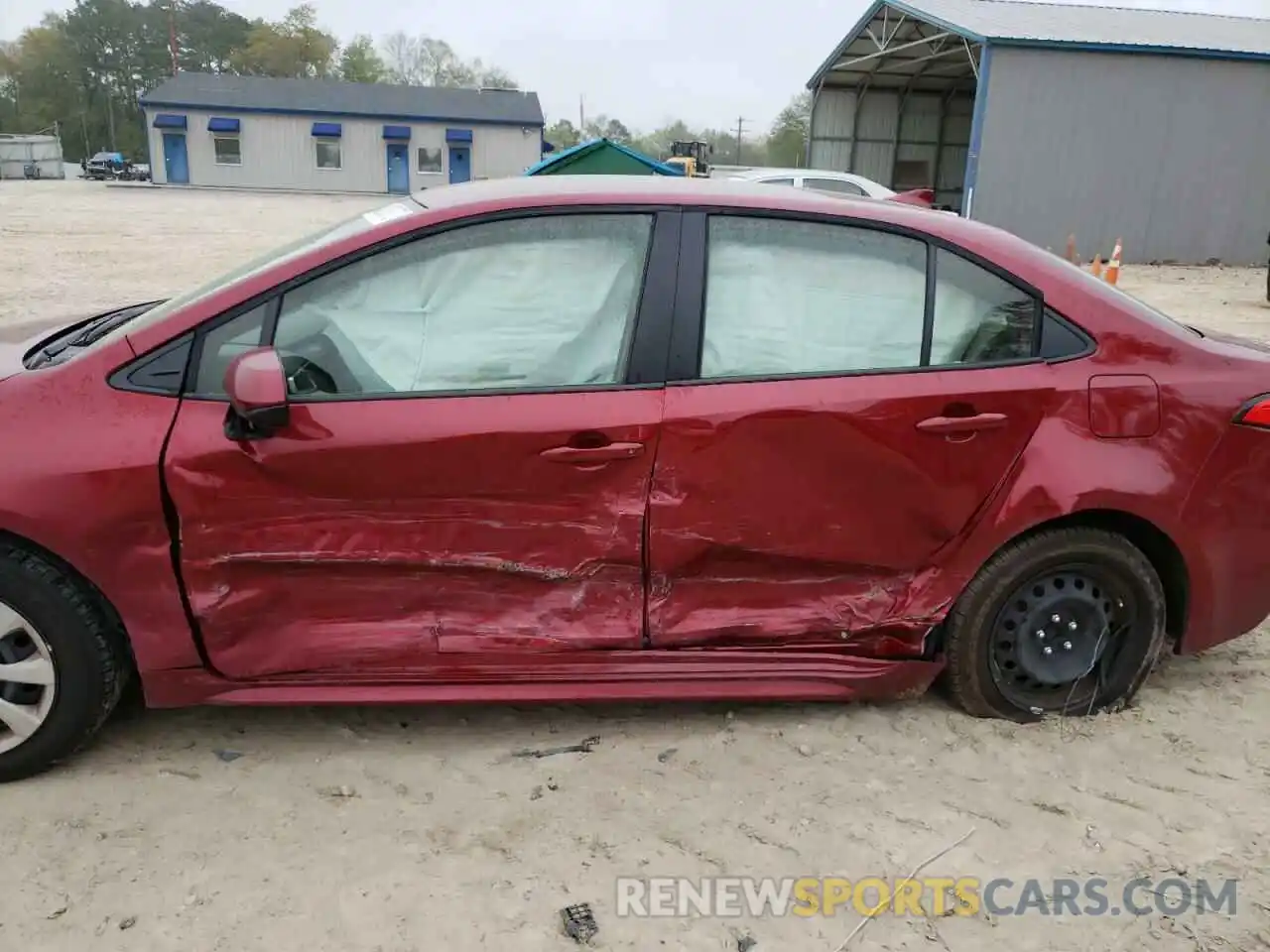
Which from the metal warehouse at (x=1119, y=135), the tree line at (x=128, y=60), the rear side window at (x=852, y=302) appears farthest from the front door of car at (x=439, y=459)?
the tree line at (x=128, y=60)

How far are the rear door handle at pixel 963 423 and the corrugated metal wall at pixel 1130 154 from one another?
19249 mm

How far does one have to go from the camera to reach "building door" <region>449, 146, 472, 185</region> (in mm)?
43719

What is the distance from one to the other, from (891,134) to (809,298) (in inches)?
1199

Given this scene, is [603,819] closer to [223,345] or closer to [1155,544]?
[223,345]

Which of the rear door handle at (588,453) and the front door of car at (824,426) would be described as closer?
the rear door handle at (588,453)

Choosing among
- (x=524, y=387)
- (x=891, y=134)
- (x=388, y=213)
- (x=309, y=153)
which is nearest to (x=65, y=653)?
(x=524, y=387)

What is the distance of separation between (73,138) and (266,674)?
276 feet

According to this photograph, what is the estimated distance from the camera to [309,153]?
43219 millimetres

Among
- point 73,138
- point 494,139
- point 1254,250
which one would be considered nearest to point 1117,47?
point 1254,250

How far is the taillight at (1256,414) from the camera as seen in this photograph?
296cm

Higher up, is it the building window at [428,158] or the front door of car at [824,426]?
the building window at [428,158]

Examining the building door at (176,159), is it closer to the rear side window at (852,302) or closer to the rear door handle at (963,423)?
the rear side window at (852,302)

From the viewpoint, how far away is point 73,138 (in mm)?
71875

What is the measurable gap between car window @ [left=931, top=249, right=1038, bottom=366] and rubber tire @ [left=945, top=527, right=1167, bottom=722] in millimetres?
584
